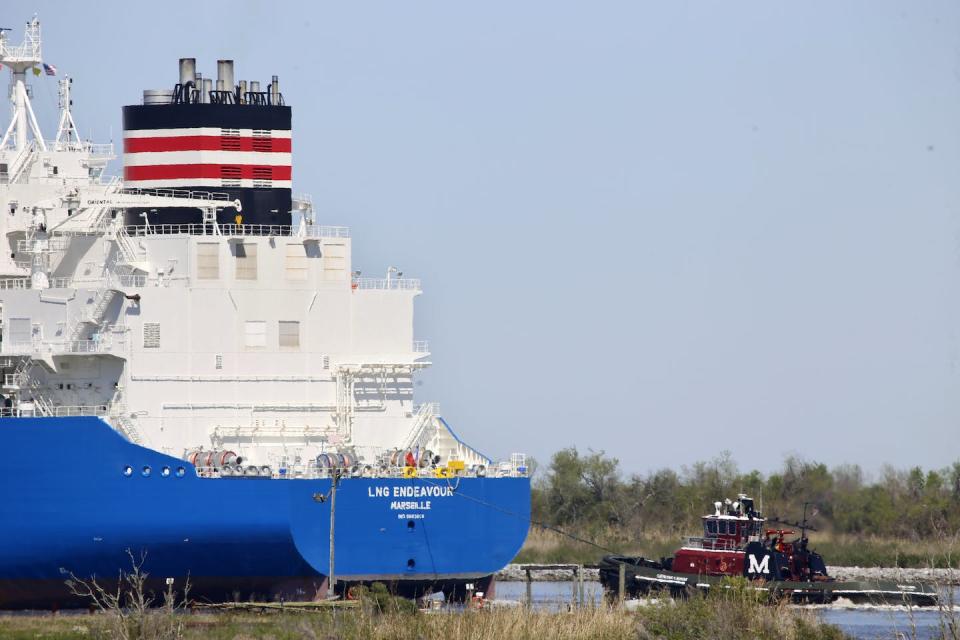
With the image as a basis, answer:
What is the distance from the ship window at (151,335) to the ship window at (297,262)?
3.16 m

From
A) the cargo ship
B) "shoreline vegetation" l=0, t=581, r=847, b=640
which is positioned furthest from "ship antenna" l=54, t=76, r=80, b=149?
"shoreline vegetation" l=0, t=581, r=847, b=640

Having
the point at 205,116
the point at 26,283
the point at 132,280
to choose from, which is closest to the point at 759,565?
the point at 132,280

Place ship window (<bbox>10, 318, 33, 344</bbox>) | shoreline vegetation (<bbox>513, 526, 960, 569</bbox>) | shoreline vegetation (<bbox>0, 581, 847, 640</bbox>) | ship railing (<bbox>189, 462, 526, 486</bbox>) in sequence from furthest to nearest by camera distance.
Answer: shoreline vegetation (<bbox>513, 526, 960, 569</bbox>) < ship window (<bbox>10, 318, 33, 344</bbox>) < ship railing (<bbox>189, 462, 526, 486</bbox>) < shoreline vegetation (<bbox>0, 581, 847, 640</bbox>)

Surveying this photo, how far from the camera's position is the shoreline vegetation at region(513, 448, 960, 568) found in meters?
67.4

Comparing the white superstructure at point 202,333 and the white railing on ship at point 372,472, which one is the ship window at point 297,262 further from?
the white railing on ship at point 372,472

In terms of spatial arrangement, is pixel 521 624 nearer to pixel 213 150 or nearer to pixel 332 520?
pixel 332 520

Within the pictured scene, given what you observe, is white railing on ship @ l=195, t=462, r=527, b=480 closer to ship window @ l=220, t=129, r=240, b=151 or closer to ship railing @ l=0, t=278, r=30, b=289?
ship railing @ l=0, t=278, r=30, b=289

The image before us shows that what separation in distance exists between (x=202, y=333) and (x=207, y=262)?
5.22 feet

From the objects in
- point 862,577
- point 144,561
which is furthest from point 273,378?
point 862,577

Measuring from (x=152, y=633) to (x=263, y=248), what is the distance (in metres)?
14.5

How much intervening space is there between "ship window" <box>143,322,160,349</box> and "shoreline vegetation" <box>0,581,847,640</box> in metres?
8.57

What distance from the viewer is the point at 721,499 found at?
70.3 meters

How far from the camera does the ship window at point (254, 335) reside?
48.5 metres

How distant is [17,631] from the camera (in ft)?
138
